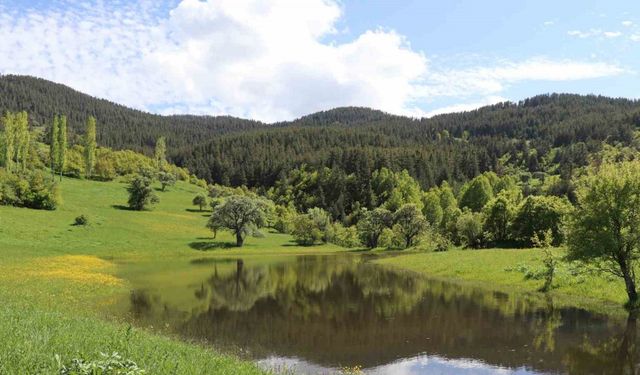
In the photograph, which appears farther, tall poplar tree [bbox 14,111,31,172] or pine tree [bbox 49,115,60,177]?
pine tree [bbox 49,115,60,177]

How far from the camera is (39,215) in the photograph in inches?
3570

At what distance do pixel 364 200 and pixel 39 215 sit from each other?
120 meters

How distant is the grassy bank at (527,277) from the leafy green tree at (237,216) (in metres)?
42.0

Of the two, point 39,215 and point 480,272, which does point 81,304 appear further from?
point 39,215

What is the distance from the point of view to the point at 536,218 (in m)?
82.8

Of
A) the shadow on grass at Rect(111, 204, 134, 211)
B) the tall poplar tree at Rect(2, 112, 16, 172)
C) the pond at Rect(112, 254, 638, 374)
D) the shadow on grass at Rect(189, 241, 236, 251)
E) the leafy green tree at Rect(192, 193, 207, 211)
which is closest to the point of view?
the pond at Rect(112, 254, 638, 374)

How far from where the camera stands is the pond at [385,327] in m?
21.9

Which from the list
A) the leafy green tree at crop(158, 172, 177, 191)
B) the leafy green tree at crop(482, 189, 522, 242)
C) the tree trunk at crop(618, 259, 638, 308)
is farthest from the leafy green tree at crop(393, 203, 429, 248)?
the leafy green tree at crop(158, 172, 177, 191)

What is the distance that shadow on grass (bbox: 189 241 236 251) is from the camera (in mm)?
95375

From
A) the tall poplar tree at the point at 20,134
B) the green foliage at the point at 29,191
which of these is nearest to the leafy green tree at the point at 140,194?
the green foliage at the point at 29,191

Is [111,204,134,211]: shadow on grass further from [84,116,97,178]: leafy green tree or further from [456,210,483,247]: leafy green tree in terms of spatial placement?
[456,210,483,247]: leafy green tree

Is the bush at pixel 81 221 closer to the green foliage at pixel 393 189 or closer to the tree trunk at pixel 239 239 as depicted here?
the tree trunk at pixel 239 239

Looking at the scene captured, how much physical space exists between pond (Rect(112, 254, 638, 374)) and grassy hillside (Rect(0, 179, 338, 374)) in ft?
15.8

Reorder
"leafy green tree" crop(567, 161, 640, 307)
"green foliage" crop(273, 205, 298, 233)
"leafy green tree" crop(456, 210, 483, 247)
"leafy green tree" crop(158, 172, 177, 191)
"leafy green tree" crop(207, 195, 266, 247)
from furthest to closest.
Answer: "leafy green tree" crop(158, 172, 177, 191)
"green foliage" crop(273, 205, 298, 233)
"leafy green tree" crop(207, 195, 266, 247)
"leafy green tree" crop(456, 210, 483, 247)
"leafy green tree" crop(567, 161, 640, 307)
